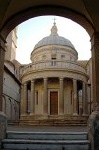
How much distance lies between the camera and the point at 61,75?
33062 millimetres

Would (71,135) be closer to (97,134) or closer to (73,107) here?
(97,134)

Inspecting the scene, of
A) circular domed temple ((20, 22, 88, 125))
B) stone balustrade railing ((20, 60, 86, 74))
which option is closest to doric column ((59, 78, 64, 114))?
circular domed temple ((20, 22, 88, 125))

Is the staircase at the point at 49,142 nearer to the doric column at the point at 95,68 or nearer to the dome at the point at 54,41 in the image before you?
the doric column at the point at 95,68

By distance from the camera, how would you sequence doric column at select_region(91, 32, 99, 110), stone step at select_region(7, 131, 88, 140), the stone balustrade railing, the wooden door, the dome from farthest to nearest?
the dome < the wooden door < the stone balustrade railing < stone step at select_region(7, 131, 88, 140) < doric column at select_region(91, 32, 99, 110)

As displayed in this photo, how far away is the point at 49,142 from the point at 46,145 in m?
0.17

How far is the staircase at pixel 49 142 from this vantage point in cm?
1012

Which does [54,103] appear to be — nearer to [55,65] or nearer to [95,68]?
[55,65]

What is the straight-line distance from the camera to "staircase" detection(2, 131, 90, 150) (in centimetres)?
1012

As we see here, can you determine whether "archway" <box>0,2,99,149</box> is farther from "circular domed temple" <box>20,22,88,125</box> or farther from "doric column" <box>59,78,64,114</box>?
"doric column" <box>59,78,64,114</box>

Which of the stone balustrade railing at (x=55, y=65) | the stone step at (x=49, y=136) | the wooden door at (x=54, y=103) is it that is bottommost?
the stone step at (x=49, y=136)

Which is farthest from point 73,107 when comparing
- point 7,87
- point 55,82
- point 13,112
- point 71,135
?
point 71,135

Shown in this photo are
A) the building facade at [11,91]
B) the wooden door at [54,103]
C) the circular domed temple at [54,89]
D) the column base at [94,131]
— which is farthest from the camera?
the building facade at [11,91]

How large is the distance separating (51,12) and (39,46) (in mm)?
30171

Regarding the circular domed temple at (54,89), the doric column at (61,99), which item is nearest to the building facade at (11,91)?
the circular domed temple at (54,89)
